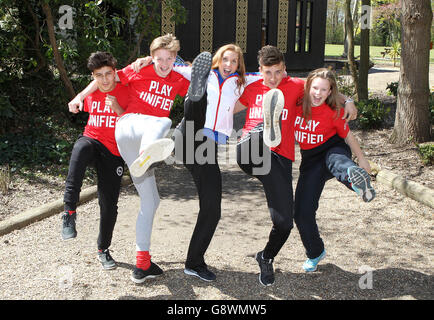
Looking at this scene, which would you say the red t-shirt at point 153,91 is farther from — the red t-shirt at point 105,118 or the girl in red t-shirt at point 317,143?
the girl in red t-shirt at point 317,143

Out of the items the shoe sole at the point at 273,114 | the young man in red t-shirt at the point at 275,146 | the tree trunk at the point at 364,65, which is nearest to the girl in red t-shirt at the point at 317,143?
the young man in red t-shirt at the point at 275,146

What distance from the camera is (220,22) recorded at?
1670 centimetres

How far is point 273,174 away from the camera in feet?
12.0

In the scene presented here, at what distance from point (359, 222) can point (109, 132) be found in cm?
305

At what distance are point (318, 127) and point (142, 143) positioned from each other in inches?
55.5

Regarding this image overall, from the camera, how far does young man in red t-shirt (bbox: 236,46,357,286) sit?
3627mm

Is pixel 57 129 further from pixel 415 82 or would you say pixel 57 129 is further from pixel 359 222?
pixel 415 82

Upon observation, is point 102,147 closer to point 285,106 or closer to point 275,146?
point 275,146

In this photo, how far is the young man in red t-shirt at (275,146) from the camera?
3.63 m

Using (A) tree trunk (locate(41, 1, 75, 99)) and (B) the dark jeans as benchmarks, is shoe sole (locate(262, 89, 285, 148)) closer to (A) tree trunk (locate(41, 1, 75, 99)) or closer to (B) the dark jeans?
(B) the dark jeans

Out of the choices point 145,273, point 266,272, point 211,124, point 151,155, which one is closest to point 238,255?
point 266,272

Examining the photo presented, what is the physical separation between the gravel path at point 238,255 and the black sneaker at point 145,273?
0.05m

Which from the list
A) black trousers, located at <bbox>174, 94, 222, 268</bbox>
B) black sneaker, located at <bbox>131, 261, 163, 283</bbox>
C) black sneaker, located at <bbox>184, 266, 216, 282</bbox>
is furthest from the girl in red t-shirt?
black sneaker, located at <bbox>131, 261, 163, 283</bbox>

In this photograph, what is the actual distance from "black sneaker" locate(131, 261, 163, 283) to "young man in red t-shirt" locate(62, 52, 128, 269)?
487 mm
